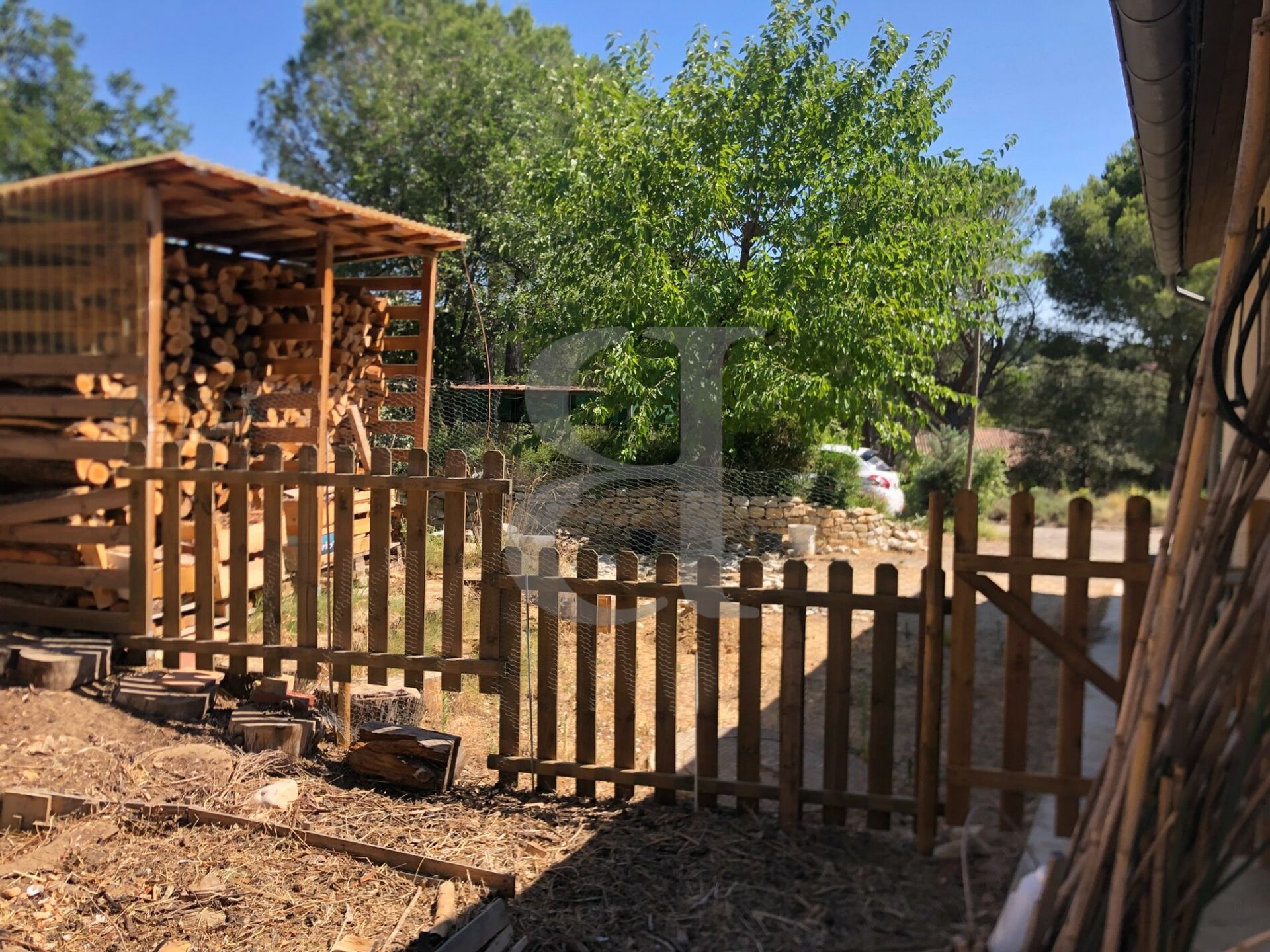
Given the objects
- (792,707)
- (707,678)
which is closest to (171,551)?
(707,678)

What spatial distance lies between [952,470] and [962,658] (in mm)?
12772

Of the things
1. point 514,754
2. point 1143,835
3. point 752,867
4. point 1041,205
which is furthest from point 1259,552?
point 1041,205

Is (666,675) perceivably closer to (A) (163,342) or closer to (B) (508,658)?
(B) (508,658)

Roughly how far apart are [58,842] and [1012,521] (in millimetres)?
3054

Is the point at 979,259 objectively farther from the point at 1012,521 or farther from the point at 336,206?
the point at 1012,521

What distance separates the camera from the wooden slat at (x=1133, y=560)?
2.41 meters

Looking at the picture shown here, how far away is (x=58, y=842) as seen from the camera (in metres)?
2.83

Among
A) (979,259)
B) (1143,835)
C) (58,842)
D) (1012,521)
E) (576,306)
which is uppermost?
(979,259)

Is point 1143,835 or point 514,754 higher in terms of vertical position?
point 1143,835

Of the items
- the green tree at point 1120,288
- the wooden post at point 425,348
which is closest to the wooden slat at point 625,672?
the wooden post at point 425,348

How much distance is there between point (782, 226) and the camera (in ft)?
27.1

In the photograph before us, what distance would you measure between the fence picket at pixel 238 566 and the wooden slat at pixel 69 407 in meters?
0.92

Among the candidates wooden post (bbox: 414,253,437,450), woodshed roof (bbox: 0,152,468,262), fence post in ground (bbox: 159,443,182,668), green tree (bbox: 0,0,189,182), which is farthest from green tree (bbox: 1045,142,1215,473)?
green tree (bbox: 0,0,189,182)

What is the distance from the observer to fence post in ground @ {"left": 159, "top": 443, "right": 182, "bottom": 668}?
4.04 meters
